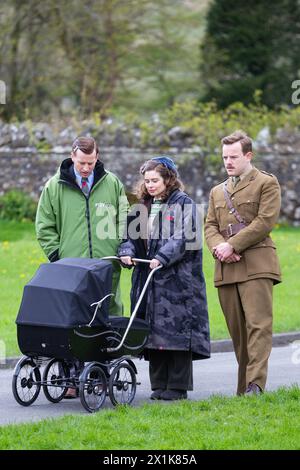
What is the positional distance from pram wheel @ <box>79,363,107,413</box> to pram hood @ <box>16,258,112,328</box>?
349 millimetres

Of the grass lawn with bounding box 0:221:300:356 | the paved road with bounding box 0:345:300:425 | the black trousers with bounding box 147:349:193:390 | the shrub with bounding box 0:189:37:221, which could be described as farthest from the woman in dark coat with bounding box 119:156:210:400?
the shrub with bounding box 0:189:37:221

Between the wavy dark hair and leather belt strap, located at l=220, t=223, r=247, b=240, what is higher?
the wavy dark hair

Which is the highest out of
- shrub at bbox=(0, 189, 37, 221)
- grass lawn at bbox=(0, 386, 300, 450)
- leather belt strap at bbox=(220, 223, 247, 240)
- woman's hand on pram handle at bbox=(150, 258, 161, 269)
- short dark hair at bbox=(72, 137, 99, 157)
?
shrub at bbox=(0, 189, 37, 221)

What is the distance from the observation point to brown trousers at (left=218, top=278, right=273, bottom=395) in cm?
869

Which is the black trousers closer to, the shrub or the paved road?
the paved road

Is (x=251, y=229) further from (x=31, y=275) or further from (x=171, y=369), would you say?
(x=31, y=275)

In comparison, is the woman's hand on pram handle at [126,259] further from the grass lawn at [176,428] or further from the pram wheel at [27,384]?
the grass lawn at [176,428]

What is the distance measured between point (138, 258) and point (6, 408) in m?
1.50

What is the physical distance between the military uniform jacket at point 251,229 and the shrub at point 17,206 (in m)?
15.6

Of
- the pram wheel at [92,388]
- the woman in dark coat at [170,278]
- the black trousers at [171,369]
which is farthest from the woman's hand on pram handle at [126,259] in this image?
the pram wheel at [92,388]

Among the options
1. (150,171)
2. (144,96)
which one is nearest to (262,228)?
(150,171)

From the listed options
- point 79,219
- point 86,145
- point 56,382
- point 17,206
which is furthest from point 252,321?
point 17,206

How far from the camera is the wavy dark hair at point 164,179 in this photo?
8906 mm

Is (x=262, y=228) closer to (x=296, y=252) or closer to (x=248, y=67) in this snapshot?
(x=296, y=252)
